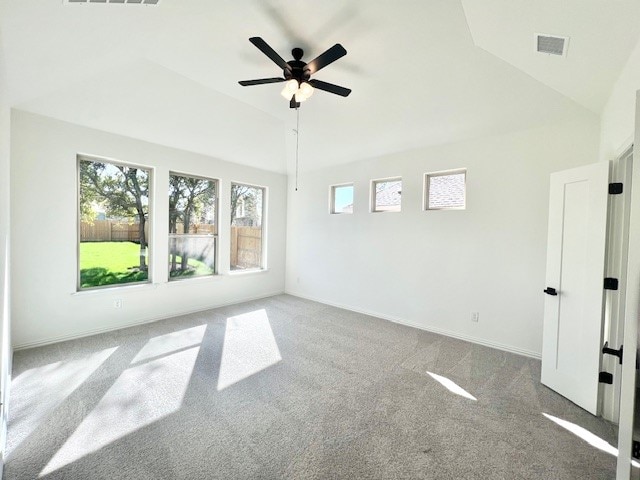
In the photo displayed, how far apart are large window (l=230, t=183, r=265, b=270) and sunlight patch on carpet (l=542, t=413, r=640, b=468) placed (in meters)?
4.83

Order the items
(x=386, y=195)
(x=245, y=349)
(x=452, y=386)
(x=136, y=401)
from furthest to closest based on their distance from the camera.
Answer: (x=386, y=195), (x=245, y=349), (x=452, y=386), (x=136, y=401)

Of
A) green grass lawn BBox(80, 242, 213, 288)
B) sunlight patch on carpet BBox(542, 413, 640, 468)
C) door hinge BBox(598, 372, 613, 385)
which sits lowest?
sunlight patch on carpet BBox(542, 413, 640, 468)

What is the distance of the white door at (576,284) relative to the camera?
85.5 inches

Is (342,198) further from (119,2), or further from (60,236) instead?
(60,236)

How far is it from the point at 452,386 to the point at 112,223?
15.2ft

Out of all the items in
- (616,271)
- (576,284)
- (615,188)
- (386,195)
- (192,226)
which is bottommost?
(576,284)

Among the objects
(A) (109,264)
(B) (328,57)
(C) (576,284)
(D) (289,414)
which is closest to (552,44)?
(B) (328,57)

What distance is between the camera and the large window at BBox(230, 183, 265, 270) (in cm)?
530

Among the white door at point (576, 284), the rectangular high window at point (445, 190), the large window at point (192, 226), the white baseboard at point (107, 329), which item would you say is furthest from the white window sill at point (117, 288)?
the white door at point (576, 284)

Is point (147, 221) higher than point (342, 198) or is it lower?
lower

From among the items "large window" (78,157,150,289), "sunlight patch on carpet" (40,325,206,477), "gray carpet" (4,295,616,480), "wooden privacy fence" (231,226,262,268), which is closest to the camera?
"gray carpet" (4,295,616,480)

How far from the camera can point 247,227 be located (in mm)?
5551

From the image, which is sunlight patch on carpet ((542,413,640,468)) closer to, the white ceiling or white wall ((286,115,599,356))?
white wall ((286,115,599,356))

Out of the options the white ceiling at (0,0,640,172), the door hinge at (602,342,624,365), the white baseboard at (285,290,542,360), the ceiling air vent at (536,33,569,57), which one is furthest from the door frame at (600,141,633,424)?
the white baseboard at (285,290,542,360)
